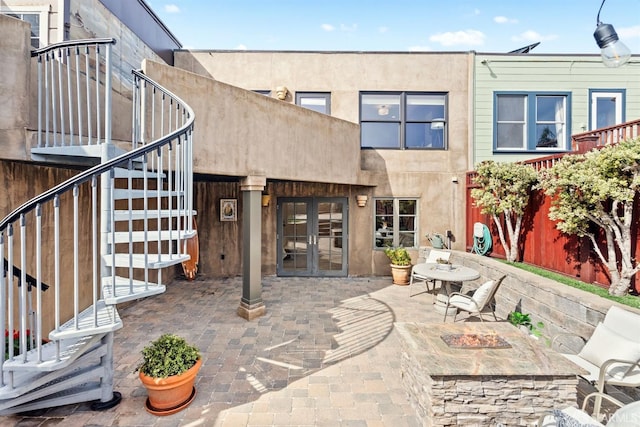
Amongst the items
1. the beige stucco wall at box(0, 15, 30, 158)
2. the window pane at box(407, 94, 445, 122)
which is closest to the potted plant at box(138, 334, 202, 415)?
the beige stucco wall at box(0, 15, 30, 158)

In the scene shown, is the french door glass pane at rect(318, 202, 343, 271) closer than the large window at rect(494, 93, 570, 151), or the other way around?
the large window at rect(494, 93, 570, 151)

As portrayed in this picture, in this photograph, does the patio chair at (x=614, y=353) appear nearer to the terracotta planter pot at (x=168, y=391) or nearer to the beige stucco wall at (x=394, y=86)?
the terracotta planter pot at (x=168, y=391)

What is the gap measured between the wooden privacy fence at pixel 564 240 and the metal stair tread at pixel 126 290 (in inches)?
224

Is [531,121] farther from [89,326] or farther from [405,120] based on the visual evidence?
[89,326]

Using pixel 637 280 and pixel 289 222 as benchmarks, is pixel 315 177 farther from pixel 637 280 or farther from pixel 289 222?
pixel 637 280

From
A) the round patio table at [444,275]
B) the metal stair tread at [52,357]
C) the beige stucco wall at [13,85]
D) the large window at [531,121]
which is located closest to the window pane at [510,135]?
the large window at [531,121]

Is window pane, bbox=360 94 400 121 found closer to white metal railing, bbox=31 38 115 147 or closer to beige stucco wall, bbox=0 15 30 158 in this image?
white metal railing, bbox=31 38 115 147

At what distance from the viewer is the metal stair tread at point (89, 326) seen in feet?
7.70

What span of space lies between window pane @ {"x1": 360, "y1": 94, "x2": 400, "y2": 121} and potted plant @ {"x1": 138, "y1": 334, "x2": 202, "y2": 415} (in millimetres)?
6754

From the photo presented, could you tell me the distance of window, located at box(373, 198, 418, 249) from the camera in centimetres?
789

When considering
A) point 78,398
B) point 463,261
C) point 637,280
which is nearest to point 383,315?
point 463,261

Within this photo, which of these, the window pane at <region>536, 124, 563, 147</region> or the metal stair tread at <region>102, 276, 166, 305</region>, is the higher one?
the window pane at <region>536, 124, 563, 147</region>

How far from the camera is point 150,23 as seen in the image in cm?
645

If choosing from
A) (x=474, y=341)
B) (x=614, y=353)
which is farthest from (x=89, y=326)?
(x=614, y=353)
